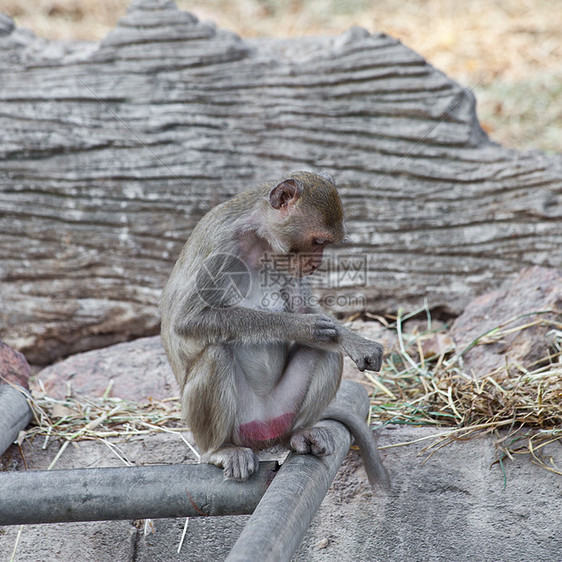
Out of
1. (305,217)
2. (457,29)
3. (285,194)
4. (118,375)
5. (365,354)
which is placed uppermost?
(457,29)

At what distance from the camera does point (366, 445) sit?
325 cm

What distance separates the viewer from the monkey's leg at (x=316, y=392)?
304 centimetres

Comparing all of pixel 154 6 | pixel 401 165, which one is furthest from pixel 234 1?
pixel 401 165

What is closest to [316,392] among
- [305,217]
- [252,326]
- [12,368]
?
[252,326]

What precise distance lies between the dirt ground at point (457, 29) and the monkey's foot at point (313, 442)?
6.03 m

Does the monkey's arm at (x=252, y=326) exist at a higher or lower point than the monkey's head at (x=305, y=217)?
lower

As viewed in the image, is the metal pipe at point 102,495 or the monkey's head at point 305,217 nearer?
the metal pipe at point 102,495

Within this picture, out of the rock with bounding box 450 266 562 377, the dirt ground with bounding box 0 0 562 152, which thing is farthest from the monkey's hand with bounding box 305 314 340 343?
the dirt ground with bounding box 0 0 562 152

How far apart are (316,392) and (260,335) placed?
1.22ft

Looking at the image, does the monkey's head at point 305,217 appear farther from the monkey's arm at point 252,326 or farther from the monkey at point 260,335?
the monkey's arm at point 252,326

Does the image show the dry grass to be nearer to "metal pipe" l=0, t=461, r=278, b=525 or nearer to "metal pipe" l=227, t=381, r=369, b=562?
"metal pipe" l=227, t=381, r=369, b=562

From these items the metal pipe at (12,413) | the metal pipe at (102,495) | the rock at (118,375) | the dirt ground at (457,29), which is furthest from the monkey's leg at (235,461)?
the dirt ground at (457,29)

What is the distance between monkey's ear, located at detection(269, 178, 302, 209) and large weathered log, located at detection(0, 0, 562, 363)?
2.01m

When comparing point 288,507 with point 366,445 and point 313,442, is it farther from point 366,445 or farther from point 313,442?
point 366,445
